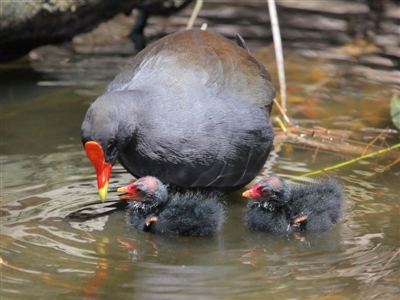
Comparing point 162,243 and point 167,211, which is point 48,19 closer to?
point 167,211

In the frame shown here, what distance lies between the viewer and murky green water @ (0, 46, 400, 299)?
3.75 metres

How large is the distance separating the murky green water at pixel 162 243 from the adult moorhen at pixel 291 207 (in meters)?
0.07

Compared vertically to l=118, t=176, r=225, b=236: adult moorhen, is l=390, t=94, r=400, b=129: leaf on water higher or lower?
higher

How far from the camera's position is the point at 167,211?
4547mm

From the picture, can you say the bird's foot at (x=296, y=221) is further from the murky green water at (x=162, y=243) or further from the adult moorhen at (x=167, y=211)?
the adult moorhen at (x=167, y=211)

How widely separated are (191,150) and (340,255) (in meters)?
1.04

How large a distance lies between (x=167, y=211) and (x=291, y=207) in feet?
2.41

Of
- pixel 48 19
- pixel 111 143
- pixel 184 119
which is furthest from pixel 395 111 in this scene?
pixel 48 19

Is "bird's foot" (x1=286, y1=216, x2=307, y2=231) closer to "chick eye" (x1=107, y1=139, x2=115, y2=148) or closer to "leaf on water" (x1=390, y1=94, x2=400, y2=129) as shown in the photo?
"chick eye" (x1=107, y1=139, x2=115, y2=148)

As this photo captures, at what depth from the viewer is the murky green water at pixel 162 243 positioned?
3.75 metres

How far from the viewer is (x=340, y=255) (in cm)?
416

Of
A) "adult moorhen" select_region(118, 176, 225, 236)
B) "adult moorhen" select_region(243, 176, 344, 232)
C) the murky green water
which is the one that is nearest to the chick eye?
"adult moorhen" select_region(118, 176, 225, 236)

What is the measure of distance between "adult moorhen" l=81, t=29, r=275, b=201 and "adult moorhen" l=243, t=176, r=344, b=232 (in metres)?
0.31

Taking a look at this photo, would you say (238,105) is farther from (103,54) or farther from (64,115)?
(103,54)
